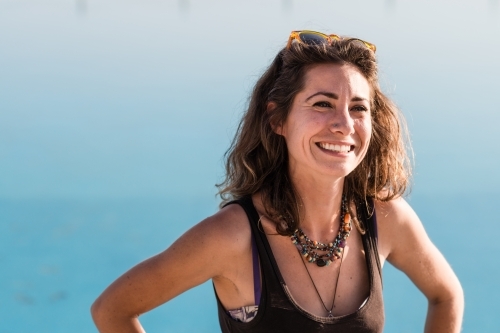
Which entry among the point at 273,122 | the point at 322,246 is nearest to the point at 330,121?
the point at 273,122

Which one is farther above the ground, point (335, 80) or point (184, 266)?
point (335, 80)

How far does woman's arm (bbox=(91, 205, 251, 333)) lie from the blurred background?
71 centimetres

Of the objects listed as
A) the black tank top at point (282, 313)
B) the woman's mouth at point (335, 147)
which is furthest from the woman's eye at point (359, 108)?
the black tank top at point (282, 313)

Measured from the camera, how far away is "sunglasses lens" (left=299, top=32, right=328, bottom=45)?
1.91m

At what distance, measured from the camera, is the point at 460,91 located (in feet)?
26.8

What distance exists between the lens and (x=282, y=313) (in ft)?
5.76

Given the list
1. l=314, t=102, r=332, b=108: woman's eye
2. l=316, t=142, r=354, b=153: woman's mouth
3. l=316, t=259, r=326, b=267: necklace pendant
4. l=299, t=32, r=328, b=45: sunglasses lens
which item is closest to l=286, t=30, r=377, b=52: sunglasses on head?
l=299, t=32, r=328, b=45: sunglasses lens

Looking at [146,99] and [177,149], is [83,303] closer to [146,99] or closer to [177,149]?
[177,149]

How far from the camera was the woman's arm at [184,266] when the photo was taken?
5.82 feet

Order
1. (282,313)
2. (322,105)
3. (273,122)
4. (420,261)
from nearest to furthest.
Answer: (282,313) < (322,105) < (273,122) < (420,261)

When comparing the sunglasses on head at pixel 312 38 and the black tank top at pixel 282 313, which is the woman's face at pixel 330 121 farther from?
the black tank top at pixel 282 313

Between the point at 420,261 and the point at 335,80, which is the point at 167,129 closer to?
the point at 420,261

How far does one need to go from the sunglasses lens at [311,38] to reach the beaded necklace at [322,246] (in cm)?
48

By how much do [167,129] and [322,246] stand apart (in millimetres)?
5215
